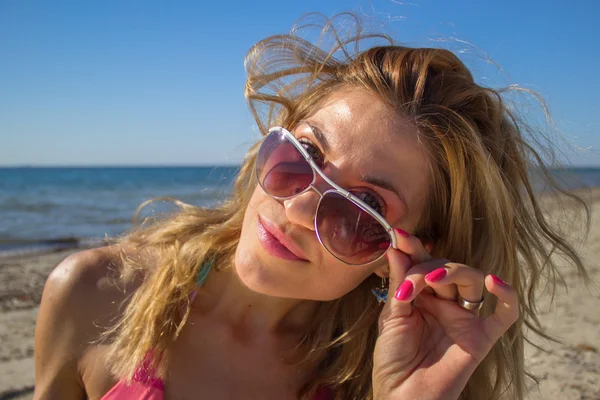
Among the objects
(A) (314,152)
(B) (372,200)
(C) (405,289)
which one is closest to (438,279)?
(C) (405,289)

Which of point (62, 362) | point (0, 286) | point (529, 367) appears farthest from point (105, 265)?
point (0, 286)

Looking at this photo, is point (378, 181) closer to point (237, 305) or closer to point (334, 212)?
point (334, 212)

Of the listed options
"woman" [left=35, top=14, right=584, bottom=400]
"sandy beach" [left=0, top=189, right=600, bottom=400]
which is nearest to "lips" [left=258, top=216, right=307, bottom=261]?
"woman" [left=35, top=14, right=584, bottom=400]

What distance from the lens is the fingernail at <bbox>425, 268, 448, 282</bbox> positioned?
1785 millimetres

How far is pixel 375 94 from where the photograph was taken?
6.77ft

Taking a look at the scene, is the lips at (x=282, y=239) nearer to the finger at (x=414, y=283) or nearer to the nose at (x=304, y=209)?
the nose at (x=304, y=209)

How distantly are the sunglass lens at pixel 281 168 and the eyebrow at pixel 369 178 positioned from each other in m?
0.10

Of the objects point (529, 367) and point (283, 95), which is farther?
point (529, 367)

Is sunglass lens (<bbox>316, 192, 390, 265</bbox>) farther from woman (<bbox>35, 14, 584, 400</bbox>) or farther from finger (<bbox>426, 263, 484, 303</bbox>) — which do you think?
finger (<bbox>426, 263, 484, 303</bbox>)

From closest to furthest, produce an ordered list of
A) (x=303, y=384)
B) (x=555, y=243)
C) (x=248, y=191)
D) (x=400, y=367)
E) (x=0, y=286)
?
(x=400, y=367) → (x=555, y=243) → (x=303, y=384) → (x=248, y=191) → (x=0, y=286)

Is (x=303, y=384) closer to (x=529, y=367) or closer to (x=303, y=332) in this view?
(x=303, y=332)

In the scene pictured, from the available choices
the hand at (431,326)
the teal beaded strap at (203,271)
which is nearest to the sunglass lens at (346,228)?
the hand at (431,326)

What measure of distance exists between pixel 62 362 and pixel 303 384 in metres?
1.09

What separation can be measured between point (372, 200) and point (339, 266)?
0.32 metres
